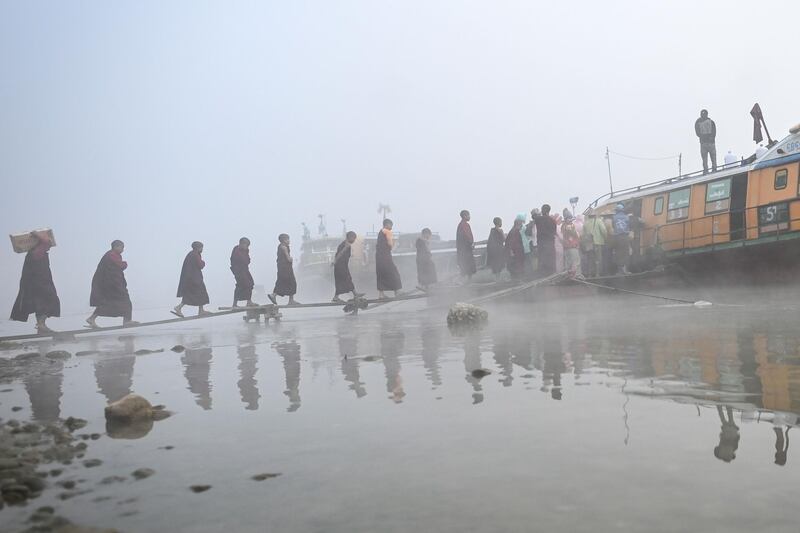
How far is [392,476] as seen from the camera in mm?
2793

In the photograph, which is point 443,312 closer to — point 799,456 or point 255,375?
point 255,375

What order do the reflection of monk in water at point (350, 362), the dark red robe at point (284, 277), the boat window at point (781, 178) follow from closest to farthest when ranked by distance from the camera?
the reflection of monk in water at point (350, 362), the boat window at point (781, 178), the dark red robe at point (284, 277)

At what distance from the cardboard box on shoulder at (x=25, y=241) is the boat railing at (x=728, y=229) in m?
13.3

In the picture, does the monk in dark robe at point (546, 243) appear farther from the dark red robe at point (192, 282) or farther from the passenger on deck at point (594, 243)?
the dark red robe at point (192, 282)

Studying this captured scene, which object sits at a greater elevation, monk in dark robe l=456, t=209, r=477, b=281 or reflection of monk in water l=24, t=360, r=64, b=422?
monk in dark robe l=456, t=209, r=477, b=281

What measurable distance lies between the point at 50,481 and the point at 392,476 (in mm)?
1508

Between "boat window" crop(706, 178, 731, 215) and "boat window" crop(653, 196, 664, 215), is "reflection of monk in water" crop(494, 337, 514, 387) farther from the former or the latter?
"boat window" crop(653, 196, 664, 215)

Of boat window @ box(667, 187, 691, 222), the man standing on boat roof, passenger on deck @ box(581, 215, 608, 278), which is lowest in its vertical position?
passenger on deck @ box(581, 215, 608, 278)

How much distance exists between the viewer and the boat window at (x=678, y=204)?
52.3 ft

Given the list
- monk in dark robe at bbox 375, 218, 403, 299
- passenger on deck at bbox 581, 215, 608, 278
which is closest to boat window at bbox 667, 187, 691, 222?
passenger on deck at bbox 581, 215, 608, 278

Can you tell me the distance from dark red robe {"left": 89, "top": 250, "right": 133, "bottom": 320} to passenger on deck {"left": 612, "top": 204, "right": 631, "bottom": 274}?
11215 millimetres

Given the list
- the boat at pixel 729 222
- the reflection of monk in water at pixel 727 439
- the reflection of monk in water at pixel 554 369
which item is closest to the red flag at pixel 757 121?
the boat at pixel 729 222

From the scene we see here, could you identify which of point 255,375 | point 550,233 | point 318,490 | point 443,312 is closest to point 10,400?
point 255,375

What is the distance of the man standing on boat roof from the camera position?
52.2 feet
